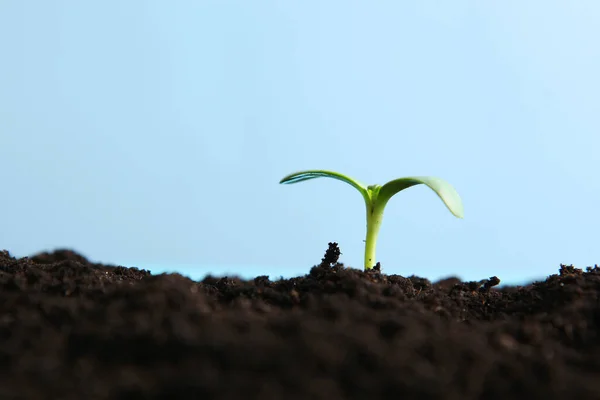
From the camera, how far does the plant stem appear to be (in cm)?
193

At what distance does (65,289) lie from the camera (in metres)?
1.42

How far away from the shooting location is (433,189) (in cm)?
164

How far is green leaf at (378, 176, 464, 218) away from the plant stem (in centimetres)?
3

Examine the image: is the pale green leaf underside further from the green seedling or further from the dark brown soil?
the dark brown soil

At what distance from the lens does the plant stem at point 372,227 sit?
1.93 metres

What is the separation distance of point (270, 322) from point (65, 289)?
693mm

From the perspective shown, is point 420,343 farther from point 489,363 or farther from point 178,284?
point 178,284

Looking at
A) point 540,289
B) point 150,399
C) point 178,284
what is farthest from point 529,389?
point 540,289

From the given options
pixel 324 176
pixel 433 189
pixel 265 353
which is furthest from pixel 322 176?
pixel 265 353

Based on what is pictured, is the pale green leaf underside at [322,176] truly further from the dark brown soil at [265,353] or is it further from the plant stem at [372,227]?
the dark brown soil at [265,353]

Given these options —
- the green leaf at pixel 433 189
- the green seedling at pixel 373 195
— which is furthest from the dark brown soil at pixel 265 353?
the green seedling at pixel 373 195

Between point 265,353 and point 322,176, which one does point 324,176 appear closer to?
point 322,176

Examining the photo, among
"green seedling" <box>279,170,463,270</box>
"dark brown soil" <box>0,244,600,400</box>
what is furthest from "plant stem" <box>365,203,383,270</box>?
"dark brown soil" <box>0,244,600,400</box>

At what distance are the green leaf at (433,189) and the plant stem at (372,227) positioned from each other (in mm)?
31
